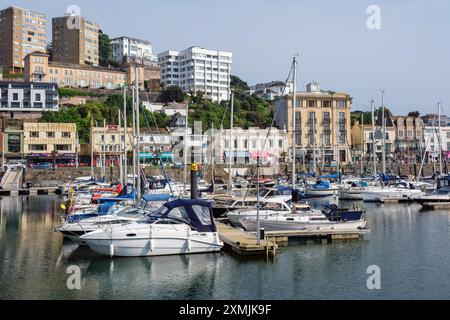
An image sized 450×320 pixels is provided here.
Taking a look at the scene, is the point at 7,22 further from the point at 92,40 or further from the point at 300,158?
the point at 300,158

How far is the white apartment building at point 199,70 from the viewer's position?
157000 mm

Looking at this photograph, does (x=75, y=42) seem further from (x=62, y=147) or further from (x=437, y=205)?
(x=437, y=205)

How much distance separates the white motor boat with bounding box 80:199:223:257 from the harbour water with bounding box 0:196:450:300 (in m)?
0.54

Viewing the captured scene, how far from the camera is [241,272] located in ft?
80.4

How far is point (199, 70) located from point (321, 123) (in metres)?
59.6

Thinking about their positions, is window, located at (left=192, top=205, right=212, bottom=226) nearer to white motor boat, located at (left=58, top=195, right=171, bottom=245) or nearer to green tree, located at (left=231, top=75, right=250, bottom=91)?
white motor boat, located at (left=58, top=195, right=171, bottom=245)

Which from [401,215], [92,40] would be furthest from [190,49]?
[401,215]

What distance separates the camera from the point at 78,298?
811 inches

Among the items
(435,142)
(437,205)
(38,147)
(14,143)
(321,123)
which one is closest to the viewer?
(437,205)

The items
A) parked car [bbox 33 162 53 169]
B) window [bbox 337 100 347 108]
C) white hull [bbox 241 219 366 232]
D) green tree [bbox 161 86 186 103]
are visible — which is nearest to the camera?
white hull [bbox 241 219 366 232]

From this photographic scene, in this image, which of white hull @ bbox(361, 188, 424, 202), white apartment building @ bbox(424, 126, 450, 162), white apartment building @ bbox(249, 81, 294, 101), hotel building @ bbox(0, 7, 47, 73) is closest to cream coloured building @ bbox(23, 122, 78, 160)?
white hull @ bbox(361, 188, 424, 202)

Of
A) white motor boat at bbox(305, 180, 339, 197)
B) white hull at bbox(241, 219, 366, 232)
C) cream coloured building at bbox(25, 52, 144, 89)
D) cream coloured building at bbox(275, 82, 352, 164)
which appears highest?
→ cream coloured building at bbox(25, 52, 144, 89)

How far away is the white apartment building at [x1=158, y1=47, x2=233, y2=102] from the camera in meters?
157

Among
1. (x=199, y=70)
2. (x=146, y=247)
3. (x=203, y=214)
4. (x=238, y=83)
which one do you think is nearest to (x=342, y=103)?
(x=199, y=70)
